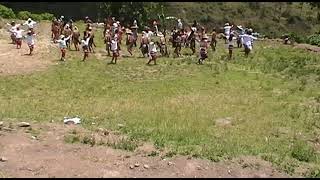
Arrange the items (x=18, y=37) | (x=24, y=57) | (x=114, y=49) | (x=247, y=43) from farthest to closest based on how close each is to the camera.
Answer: (x=247, y=43), (x=18, y=37), (x=114, y=49), (x=24, y=57)

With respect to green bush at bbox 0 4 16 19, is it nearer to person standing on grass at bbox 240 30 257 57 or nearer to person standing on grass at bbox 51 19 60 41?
person standing on grass at bbox 51 19 60 41

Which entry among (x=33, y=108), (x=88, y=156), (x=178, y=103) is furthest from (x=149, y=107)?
(x=88, y=156)

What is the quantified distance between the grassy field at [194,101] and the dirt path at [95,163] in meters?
0.57

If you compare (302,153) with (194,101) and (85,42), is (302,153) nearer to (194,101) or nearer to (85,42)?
(194,101)

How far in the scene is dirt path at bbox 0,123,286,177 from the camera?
13.0m

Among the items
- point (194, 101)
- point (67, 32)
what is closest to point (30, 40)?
point (67, 32)

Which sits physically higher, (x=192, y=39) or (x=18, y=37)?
(x=18, y=37)

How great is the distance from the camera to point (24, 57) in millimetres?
26406

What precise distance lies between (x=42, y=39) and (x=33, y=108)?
1239 cm

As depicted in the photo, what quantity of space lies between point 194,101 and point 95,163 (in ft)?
25.5

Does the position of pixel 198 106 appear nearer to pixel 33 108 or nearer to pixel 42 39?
pixel 33 108

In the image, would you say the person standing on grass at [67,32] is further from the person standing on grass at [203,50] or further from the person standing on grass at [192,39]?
the person standing on grass at [203,50]

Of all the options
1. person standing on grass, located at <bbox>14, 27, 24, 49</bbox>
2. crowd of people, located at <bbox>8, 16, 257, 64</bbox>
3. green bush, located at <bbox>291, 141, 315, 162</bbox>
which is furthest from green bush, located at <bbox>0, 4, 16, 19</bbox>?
green bush, located at <bbox>291, 141, 315, 162</bbox>

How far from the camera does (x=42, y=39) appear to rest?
101ft
